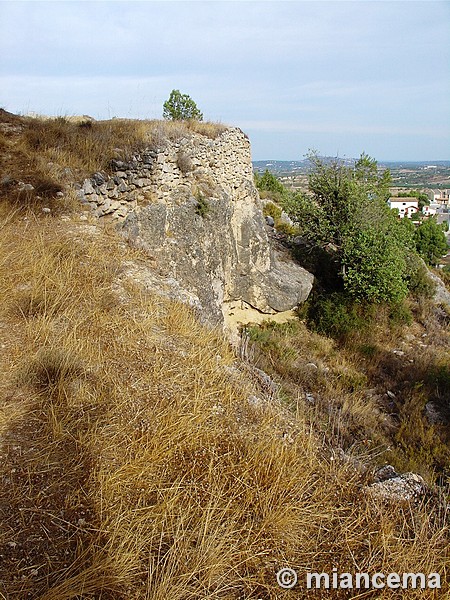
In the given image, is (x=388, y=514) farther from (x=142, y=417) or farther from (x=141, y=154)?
(x=141, y=154)

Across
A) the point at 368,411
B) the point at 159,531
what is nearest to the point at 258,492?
the point at 159,531

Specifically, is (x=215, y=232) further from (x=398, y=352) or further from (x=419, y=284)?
(x=419, y=284)

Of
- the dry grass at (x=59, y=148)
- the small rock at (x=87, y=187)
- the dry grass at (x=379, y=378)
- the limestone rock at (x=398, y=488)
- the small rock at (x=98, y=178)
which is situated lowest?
the dry grass at (x=379, y=378)

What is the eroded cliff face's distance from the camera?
7.55 metres

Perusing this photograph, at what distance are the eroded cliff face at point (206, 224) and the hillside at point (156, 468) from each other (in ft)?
5.70

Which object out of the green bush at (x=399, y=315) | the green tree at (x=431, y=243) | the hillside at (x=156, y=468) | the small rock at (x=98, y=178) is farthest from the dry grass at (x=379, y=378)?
the green tree at (x=431, y=243)

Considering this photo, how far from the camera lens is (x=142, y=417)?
2.92m

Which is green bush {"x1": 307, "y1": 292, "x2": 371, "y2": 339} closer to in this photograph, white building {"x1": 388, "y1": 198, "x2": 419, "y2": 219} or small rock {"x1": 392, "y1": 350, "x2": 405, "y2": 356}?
small rock {"x1": 392, "y1": 350, "x2": 405, "y2": 356}

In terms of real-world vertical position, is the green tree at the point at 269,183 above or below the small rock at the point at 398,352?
above

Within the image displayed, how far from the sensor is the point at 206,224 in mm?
9164

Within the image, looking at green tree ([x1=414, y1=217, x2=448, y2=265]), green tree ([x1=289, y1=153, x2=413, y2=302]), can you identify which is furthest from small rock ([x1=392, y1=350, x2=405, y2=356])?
green tree ([x1=414, y1=217, x2=448, y2=265])

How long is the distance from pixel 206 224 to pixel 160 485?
23.8 ft

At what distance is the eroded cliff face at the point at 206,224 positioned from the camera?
24.8 ft

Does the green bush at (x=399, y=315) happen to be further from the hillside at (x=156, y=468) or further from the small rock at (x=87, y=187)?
the small rock at (x=87, y=187)
